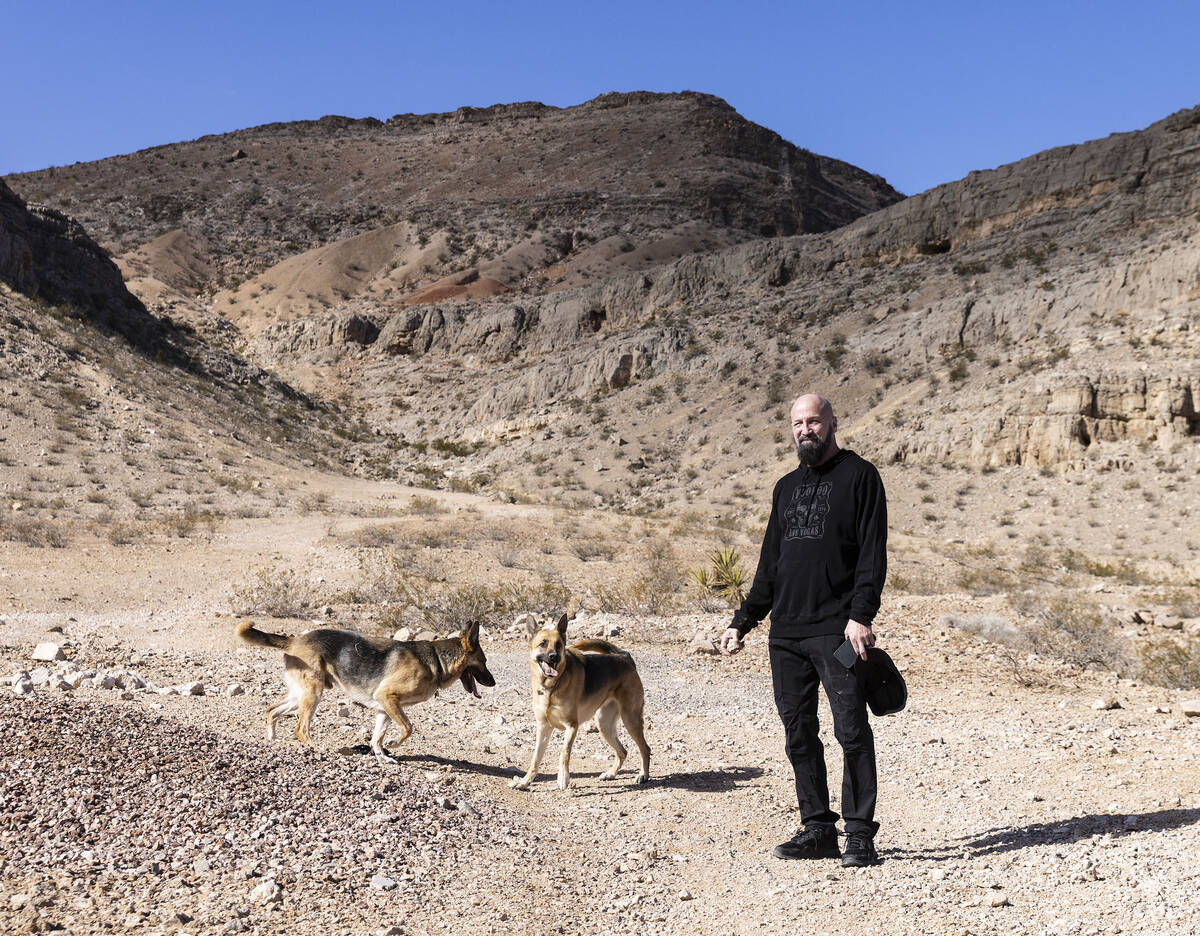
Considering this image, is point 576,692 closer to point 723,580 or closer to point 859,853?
point 859,853

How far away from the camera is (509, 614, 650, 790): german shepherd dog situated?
5762 mm

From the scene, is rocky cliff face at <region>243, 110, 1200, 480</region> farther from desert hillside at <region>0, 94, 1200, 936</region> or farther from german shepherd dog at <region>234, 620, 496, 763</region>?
german shepherd dog at <region>234, 620, 496, 763</region>

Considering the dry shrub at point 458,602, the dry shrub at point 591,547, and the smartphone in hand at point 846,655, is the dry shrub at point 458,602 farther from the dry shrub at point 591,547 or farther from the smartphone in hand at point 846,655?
the smartphone in hand at point 846,655

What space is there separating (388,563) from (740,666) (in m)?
6.72

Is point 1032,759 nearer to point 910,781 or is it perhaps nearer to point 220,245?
point 910,781

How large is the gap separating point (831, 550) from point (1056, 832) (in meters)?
2.14

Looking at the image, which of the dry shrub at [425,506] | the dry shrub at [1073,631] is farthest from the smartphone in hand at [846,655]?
the dry shrub at [425,506]

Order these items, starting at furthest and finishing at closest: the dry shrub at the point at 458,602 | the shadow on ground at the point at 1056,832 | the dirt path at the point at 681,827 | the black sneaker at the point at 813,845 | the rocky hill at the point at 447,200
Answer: the rocky hill at the point at 447,200 → the dry shrub at the point at 458,602 → the shadow on ground at the point at 1056,832 → the black sneaker at the point at 813,845 → the dirt path at the point at 681,827

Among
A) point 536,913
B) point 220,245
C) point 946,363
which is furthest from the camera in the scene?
point 220,245

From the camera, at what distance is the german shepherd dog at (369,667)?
6.45 m

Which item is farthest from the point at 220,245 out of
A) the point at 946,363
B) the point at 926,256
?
the point at 946,363

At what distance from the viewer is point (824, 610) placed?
4543 millimetres

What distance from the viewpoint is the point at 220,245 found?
7312cm

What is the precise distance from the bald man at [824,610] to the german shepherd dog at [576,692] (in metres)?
1.32
